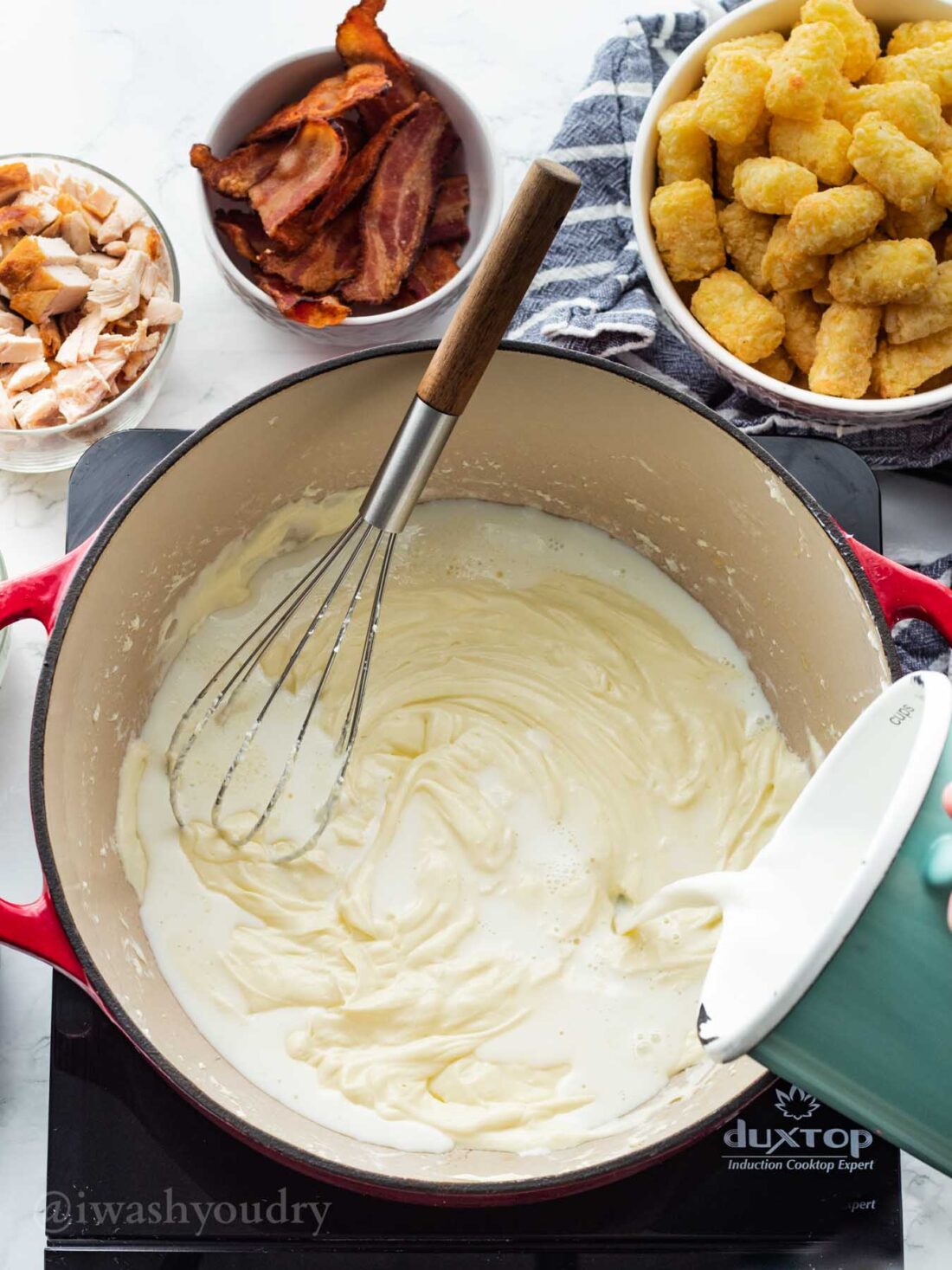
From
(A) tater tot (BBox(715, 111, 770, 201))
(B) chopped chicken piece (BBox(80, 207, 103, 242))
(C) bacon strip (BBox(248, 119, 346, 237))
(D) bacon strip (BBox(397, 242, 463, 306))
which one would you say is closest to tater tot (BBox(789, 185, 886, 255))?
(A) tater tot (BBox(715, 111, 770, 201))

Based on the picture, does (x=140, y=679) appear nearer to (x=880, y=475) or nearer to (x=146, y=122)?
(x=146, y=122)

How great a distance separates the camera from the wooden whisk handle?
935 mm

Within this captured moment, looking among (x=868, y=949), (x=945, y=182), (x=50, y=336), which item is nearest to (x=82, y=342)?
(x=50, y=336)

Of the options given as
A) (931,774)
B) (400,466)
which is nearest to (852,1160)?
(931,774)

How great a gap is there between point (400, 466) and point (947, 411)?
2.09ft

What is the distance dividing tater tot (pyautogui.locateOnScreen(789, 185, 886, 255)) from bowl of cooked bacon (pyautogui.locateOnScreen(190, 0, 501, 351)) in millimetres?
331

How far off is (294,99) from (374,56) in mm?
108

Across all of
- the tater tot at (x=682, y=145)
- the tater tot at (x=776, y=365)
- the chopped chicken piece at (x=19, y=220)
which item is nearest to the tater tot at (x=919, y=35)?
the tater tot at (x=682, y=145)

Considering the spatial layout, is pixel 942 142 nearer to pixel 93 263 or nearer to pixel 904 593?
pixel 904 593

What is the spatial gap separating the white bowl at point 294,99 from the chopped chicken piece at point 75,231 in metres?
0.13

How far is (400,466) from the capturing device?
A: 1.08m

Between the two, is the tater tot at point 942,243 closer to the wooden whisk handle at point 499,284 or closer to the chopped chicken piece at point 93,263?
the wooden whisk handle at point 499,284

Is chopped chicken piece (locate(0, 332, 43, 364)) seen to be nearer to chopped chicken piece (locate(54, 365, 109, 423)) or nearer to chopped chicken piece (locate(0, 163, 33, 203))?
chopped chicken piece (locate(54, 365, 109, 423))

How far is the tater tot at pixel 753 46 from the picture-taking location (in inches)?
51.8
